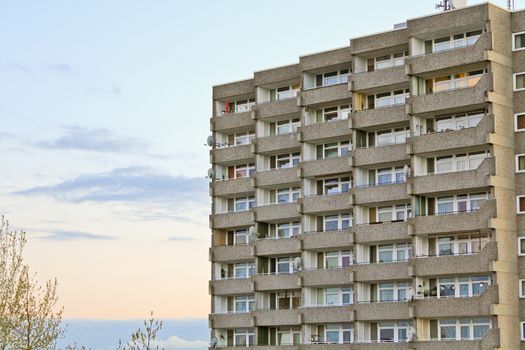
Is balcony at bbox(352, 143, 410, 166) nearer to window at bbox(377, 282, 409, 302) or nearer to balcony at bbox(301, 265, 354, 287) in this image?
balcony at bbox(301, 265, 354, 287)

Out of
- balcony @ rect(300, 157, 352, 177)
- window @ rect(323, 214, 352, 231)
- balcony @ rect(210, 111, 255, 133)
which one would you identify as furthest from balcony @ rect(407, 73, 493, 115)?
balcony @ rect(210, 111, 255, 133)

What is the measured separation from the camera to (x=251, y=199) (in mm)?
98188

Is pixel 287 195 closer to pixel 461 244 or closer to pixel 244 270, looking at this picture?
pixel 244 270

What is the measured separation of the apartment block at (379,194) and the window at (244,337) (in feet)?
0.34

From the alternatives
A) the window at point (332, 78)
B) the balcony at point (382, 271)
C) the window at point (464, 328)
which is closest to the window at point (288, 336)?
the balcony at point (382, 271)

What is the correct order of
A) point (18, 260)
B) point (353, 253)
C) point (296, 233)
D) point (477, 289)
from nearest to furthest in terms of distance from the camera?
1. point (18, 260)
2. point (477, 289)
3. point (353, 253)
4. point (296, 233)

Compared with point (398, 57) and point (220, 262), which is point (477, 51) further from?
point (220, 262)

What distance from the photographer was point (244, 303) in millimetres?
96938

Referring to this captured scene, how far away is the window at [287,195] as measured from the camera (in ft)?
308

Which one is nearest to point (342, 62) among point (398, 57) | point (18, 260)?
point (398, 57)

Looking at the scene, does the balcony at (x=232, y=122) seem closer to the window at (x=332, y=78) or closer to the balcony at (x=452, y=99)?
the window at (x=332, y=78)

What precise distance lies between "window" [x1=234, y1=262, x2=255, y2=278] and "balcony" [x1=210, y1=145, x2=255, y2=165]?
362 inches

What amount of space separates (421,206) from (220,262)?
24.1 m

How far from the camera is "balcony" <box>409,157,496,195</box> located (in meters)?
76.6
